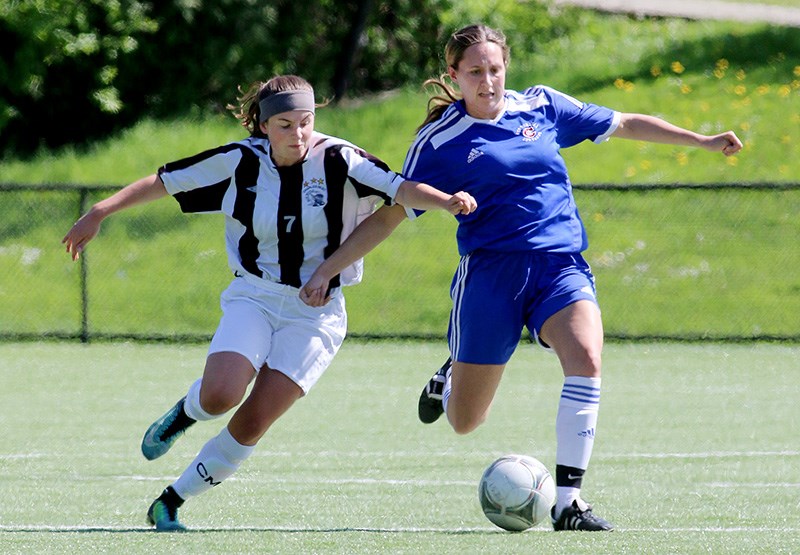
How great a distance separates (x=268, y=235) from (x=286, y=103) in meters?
0.56

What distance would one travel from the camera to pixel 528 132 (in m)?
5.74

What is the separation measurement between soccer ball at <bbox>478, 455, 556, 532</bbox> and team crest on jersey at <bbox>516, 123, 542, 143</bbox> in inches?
54.8

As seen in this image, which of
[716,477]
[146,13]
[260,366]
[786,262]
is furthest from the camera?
[146,13]

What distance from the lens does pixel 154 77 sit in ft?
68.8

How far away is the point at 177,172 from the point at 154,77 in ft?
51.8

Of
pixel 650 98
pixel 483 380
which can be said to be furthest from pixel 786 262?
pixel 483 380

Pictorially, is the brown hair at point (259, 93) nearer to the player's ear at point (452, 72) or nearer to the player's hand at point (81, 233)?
the player's ear at point (452, 72)

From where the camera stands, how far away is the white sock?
A: 5457 mm

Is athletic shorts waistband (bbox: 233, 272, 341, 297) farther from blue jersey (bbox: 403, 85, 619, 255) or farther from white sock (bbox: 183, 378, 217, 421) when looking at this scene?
blue jersey (bbox: 403, 85, 619, 255)

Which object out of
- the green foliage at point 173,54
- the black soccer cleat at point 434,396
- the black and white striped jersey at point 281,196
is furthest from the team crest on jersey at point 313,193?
the green foliage at point 173,54

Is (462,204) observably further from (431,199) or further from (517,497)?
(517,497)

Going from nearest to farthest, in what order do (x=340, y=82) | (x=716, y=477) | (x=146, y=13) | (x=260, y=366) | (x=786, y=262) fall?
(x=260, y=366), (x=716, y=477), (x=786, y=262), (x=146, y=13), (x=340, y=82)

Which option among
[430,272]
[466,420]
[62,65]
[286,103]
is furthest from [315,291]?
[62,65]

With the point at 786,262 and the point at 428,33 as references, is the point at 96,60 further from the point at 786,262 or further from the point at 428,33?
the point at 786,262
